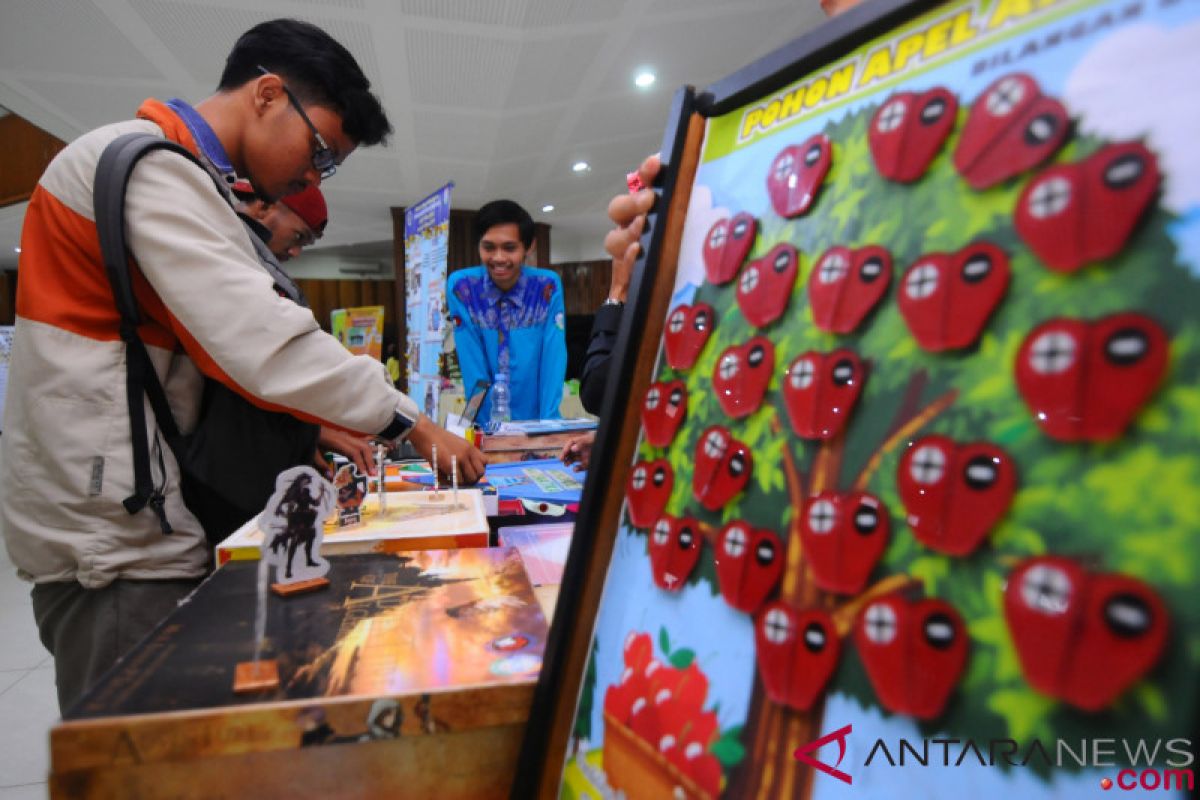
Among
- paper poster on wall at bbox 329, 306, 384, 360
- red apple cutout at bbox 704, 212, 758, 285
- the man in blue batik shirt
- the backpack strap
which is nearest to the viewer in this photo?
red apple cutout at bbox 704, 212, 758, 285

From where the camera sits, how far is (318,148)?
1.18 meters

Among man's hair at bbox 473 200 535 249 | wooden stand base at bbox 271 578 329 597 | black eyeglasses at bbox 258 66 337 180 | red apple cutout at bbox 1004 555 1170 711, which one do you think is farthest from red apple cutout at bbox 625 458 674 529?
man's hair at bbox 473 200 535 249

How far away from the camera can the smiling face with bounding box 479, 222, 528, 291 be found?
2.75 meters

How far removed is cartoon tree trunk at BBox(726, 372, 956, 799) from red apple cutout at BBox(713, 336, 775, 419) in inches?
1.9

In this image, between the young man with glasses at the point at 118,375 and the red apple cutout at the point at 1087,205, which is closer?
the red apple cutout at the point at 1087,205

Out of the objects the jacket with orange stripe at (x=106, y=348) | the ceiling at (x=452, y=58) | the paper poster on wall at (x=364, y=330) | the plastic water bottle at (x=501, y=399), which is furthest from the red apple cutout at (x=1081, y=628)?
the paper poster on wall at (x=364, y=330)

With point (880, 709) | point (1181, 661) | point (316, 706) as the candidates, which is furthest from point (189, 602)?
point (1181, 661)

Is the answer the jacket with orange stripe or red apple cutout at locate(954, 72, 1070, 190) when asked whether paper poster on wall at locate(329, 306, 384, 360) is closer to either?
the jacket with orange stripe

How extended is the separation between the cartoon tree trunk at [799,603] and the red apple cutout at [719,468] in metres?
0.04

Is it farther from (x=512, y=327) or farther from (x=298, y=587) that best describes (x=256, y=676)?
(x=512, y=327)

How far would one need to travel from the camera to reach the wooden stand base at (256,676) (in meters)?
0.47

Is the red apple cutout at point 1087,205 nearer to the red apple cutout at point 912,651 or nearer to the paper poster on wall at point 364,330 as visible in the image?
the red apple cutout at point 912,651

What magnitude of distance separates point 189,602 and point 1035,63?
806 mm

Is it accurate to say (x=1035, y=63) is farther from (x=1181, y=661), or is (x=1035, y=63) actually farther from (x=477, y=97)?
(x=477, y=97)
